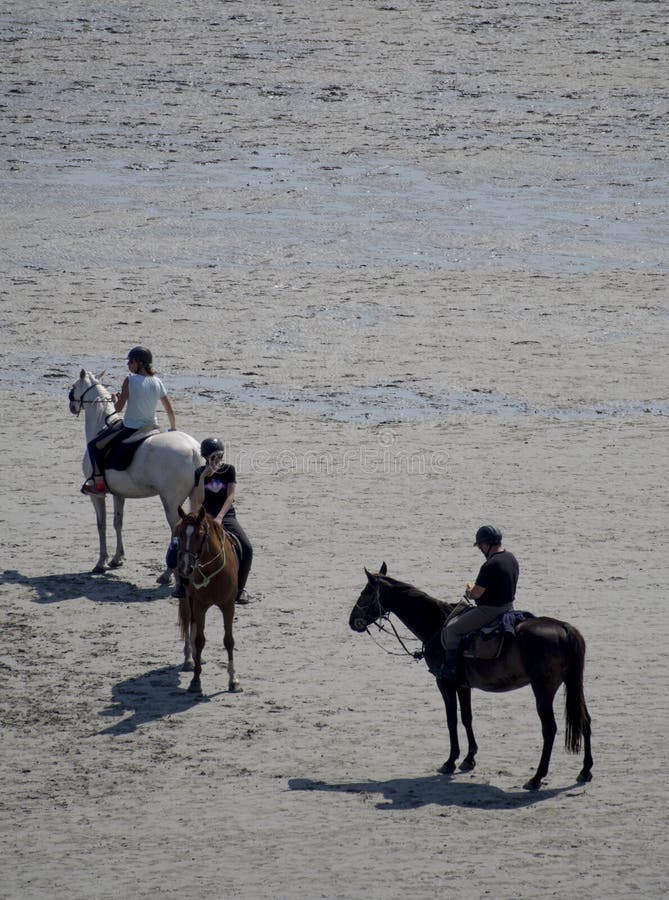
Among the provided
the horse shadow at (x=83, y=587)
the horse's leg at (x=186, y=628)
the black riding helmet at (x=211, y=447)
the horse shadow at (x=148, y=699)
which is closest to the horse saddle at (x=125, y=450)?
the horse shadow at (x=83, y=587)

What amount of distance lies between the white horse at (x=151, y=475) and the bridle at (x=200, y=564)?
2246 millimetres

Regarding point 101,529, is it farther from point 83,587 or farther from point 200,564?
point 200,564

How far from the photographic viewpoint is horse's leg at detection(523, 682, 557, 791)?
→ 9.98 meters

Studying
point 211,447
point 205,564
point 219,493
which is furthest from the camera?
point 219,493

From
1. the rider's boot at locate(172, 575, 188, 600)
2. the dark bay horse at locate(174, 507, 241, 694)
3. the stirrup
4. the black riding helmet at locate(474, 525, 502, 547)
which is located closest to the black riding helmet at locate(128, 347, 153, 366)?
the stirrup

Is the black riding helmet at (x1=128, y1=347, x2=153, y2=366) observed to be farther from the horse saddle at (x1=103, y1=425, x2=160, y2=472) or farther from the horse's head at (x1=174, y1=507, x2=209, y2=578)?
the horse's head at (x1=174, y1=507, x2=209, y2=578)

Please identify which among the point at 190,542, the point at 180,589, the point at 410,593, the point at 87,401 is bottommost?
the point at 180,589

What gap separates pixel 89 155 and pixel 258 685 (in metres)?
18.3

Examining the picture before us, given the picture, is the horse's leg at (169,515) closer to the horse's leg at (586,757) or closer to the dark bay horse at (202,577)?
the dark bay horse at (202,577)

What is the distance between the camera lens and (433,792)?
10180 millimetres

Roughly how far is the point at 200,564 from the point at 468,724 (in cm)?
254

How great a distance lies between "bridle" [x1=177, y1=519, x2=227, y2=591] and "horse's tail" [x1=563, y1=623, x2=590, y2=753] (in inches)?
121

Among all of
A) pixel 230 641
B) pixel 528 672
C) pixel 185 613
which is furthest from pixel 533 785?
pixel 185 613

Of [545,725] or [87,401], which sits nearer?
[545,725]
